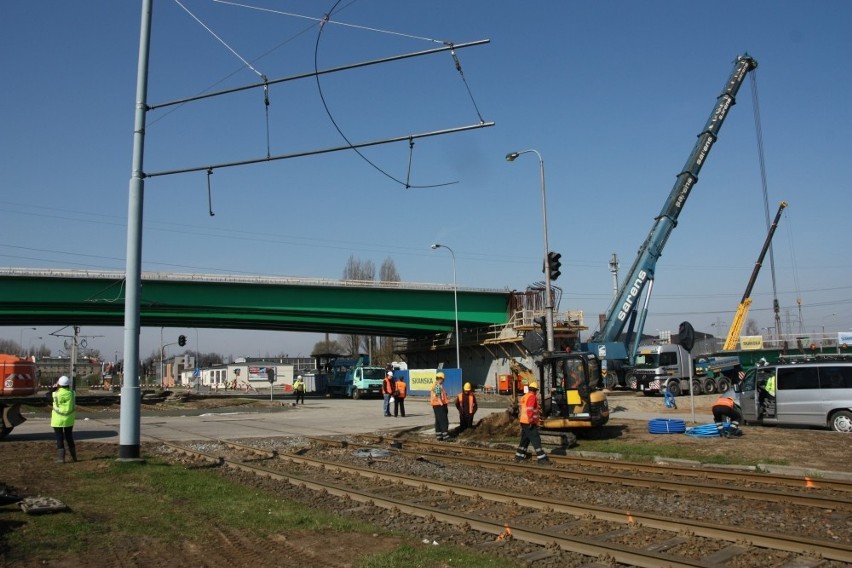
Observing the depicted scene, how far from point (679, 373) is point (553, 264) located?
20.1 m

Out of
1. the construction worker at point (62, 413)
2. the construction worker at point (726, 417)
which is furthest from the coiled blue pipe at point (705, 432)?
the construction worker at point (62, 413)

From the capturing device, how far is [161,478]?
11789mm

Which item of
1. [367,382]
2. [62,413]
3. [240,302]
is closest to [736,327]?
[367,382]

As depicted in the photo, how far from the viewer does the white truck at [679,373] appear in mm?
37406

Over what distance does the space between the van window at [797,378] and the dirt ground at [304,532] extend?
45.6 inches

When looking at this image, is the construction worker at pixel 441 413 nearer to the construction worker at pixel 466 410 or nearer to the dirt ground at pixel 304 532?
the dirt ground at pixel 304 532

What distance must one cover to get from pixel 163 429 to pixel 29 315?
111 ft

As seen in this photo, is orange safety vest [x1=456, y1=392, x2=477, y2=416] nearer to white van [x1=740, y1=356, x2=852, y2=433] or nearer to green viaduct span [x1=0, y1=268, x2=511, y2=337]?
white van [x1=740, y1=356, x2=852, y2=433]

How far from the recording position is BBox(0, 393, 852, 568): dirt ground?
6953 mm

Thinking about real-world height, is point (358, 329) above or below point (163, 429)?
above

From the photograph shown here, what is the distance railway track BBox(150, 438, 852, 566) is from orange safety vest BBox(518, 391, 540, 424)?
1008 millimetres

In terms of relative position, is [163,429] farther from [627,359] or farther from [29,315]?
[29,315]

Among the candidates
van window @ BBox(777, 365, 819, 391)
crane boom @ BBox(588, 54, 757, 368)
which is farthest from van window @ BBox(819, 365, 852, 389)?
crane boom @ BBox(588, 54, 757, 368)

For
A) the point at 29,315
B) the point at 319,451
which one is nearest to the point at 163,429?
the point at 319,451
